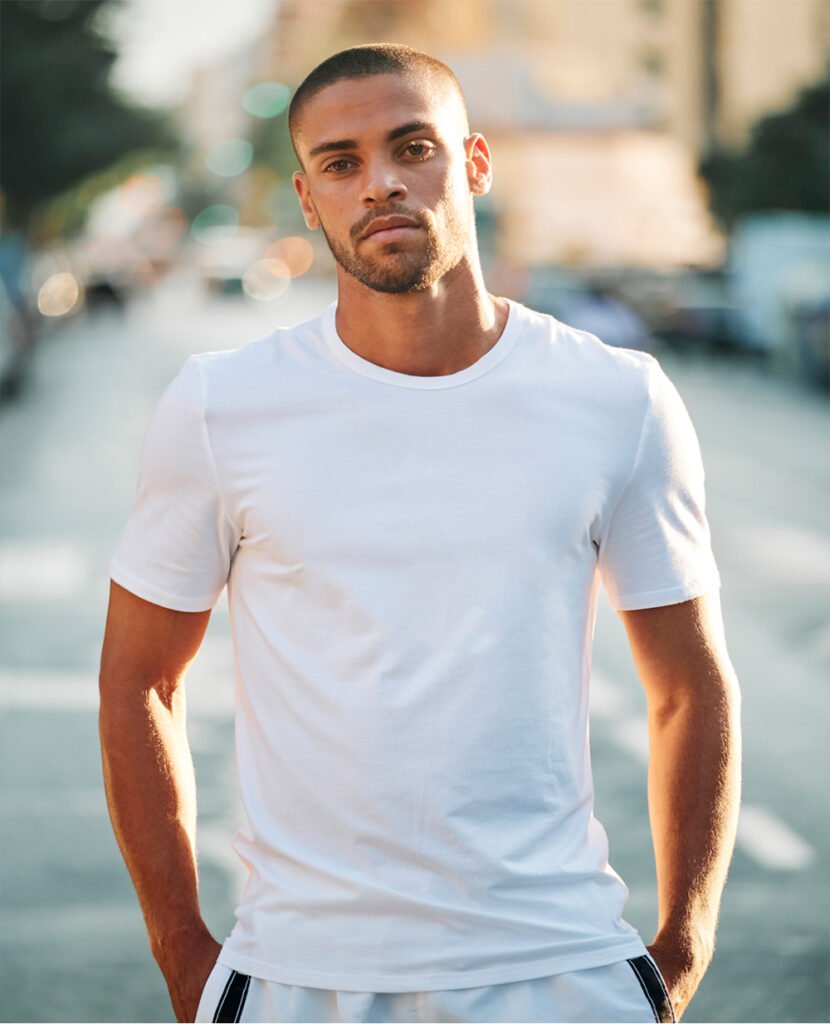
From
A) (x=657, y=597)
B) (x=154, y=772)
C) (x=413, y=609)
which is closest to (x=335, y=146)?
(x=413, y=609)

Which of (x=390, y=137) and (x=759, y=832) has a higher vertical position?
(x=390, y=137)

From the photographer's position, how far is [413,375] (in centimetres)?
257

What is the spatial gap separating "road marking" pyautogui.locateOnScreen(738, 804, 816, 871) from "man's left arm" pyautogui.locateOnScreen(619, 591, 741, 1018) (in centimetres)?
355

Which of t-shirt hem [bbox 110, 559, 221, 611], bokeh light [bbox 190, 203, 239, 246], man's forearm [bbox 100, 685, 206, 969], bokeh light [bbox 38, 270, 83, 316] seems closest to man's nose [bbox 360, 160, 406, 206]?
t-shirt hem [bbox 110, 559, 221, 611]

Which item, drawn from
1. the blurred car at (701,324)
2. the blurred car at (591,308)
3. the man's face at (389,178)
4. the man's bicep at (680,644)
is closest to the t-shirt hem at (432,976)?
the man's bicep at (680,644)

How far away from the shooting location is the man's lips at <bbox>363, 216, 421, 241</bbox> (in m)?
2.55

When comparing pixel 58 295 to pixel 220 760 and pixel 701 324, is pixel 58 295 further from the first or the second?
pixel 220 760

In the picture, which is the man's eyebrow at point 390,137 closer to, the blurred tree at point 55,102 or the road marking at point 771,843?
the road marking at point 771,843

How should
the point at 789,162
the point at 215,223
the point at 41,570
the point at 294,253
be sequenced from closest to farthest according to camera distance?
the point at 41,570 → the point at 789,162 → the point at 294,253 → the point at 215,223

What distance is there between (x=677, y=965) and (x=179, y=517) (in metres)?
0.96

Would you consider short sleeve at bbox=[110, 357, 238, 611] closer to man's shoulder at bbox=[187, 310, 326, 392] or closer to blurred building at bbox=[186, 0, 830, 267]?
man's shoulder at bbox=[187, 310, 326, 392]

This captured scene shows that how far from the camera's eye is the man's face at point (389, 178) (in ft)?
8.39

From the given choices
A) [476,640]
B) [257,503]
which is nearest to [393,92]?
[257,503]

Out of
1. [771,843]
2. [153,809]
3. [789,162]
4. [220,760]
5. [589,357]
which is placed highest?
[589,357]
